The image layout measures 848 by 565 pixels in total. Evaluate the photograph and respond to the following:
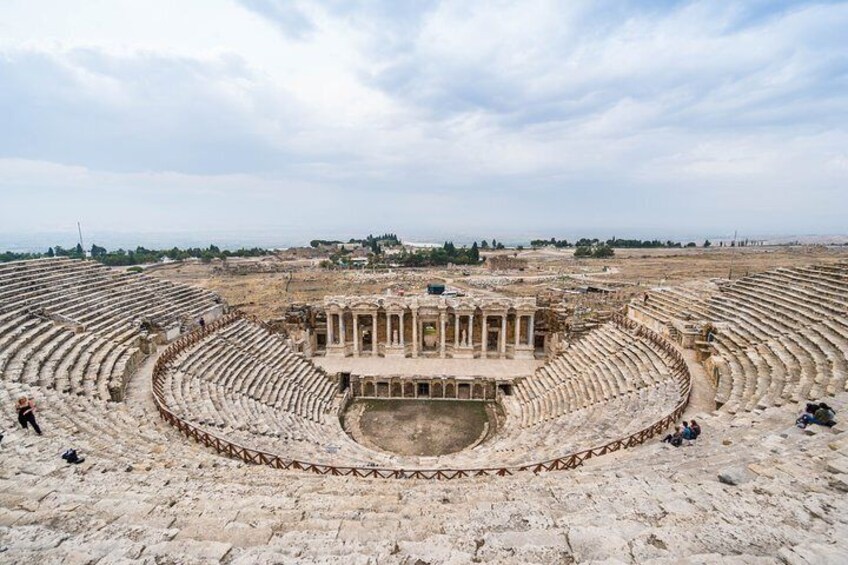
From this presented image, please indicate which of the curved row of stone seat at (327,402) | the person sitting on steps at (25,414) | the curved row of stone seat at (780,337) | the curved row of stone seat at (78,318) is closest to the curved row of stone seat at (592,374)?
the curved row of stone seat at (327,402)

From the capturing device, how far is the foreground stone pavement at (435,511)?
6238mm

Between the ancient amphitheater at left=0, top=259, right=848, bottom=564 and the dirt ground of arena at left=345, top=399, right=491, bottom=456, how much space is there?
1.07 metres

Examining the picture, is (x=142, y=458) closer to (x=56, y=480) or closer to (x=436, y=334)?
(x=56, y=480)

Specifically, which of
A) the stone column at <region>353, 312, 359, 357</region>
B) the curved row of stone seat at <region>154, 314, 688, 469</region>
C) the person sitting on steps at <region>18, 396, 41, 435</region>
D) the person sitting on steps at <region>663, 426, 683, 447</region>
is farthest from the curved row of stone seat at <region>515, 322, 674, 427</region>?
the person sitting on steps at <region>18, 396, 41, 435</region>

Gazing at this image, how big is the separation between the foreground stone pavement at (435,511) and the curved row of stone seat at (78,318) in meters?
7.07

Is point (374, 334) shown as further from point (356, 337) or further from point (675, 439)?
point (675, 439)

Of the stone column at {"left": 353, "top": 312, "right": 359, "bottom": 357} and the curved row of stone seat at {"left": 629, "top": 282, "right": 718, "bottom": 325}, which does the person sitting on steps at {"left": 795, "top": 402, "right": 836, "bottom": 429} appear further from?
the stone column at {"left": 353, "top": 312, "right": 359, "bottom": 357}

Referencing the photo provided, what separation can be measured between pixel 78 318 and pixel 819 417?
31.5m

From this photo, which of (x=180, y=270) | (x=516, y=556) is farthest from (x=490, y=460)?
(x=180, y=270)

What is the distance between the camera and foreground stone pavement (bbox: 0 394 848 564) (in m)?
6.24

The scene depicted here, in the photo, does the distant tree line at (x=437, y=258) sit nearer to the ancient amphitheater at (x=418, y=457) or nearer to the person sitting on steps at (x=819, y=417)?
the ancient amphitheater at (x=418, y=457)

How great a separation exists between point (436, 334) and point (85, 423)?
96.8 ft

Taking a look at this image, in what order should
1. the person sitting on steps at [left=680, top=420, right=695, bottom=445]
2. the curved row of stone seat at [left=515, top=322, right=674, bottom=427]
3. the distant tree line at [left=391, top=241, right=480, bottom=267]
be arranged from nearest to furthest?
the person sitting on steps at [left=680, top=420, right=695, bottom=445] → the curved row of stone seat at [left=515, top=322, right=674, bottom=427] → the distant tree line at [left=391, top=241, right=480, bottom=267]

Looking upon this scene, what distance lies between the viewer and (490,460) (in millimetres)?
→ 16844
